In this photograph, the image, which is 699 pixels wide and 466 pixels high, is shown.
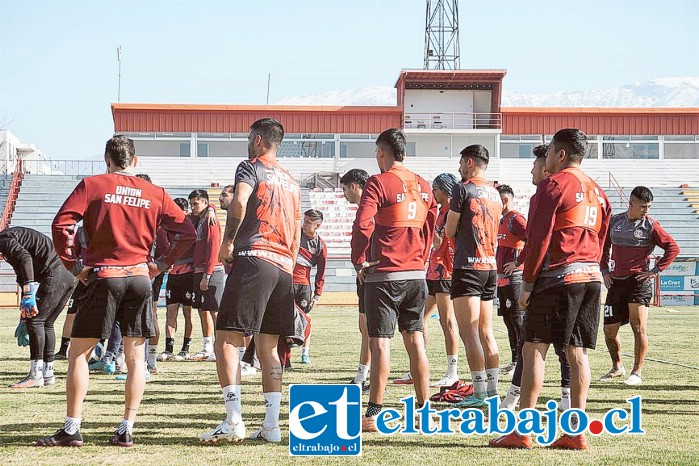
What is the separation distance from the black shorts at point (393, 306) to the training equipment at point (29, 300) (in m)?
3.68

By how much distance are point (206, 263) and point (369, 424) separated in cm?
491

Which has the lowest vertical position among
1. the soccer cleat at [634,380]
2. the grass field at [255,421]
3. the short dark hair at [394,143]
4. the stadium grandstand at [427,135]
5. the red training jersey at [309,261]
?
the grass field at [255,421]

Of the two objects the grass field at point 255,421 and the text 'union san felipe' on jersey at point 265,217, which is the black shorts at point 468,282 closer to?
the grass field at point 255,421

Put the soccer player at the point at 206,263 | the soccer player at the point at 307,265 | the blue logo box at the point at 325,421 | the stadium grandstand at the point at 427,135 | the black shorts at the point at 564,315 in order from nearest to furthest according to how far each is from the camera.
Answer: the blue logo box at the point at 325,421 → the black shorts at the point at 564,315 → the soccer player at the point at 206,263 → the soccer player at the point at 307,265 → the stadium grandstand at the point at 427,135

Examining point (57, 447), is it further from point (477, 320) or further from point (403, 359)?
point (403, 359)

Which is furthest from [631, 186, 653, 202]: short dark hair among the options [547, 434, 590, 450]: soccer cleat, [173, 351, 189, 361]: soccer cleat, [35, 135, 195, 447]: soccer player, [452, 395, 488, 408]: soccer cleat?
[173, 351, 189, 361]: soccer cleat

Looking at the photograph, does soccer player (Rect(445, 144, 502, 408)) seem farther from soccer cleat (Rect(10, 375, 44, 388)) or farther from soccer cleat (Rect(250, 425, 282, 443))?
soccer cleat (Rect(10, 375, 44, 388))

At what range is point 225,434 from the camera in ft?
21.7

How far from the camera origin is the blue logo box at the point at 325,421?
6.08m

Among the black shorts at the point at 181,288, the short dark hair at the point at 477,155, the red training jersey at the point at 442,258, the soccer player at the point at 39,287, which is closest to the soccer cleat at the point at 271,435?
the short dark hair at the point at 477,155

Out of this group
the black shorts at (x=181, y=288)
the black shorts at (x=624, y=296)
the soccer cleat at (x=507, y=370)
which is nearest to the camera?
the black shorts at (x=624, y=296)

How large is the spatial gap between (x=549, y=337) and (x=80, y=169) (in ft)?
132

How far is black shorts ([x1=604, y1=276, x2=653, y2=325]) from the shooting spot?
10750 mm

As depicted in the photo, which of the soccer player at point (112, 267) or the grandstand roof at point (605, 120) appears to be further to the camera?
the grandstand roof at point (605, 120)
